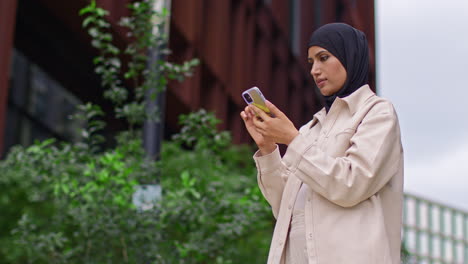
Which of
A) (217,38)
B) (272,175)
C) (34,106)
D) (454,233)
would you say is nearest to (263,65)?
(217,38)

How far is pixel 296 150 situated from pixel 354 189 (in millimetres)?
232

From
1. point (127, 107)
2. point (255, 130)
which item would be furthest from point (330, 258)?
point (127, 107)

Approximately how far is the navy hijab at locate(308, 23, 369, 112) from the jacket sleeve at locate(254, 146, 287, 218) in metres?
0.31

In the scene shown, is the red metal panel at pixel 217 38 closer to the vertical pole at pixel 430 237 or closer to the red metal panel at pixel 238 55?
A: the red metal panel at pixel 238 55

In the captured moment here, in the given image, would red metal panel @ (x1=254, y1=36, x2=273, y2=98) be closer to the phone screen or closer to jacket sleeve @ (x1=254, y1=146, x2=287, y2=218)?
jacket sleeve @ (x1=254, y1=146, x2=287, y2=218)

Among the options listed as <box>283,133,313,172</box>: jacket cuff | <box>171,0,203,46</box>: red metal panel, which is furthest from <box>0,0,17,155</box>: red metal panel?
<box>283,133,313,172</box>: jacket cuff

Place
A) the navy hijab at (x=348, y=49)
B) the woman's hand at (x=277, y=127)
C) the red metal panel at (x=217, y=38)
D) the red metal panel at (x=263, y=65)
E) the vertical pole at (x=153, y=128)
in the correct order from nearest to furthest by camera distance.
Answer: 1. the woman's hand at (x=277, y=127)
2. the navy hijab at (x=348, y=49)
3. the vertical pole at (x=153, y=128)
4. the red metal panel at (x=217, y=38)
5. the red metal panel at (x=263, y=65)

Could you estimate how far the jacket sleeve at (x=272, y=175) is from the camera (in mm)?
2975

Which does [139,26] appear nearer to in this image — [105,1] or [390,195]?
[390,195]

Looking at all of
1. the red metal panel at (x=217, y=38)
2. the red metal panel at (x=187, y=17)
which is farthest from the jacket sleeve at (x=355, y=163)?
the red metal panel at (x=217, y=38)

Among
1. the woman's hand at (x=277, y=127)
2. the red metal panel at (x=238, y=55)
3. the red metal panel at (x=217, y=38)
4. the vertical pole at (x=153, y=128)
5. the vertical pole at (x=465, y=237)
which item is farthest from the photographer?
the vertical pole at (x=465, y=237)

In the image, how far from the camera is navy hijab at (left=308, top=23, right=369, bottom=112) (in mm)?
2855

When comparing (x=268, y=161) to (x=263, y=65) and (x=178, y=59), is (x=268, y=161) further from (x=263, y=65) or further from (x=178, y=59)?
(x=263, y=65)

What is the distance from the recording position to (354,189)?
2590 mm
